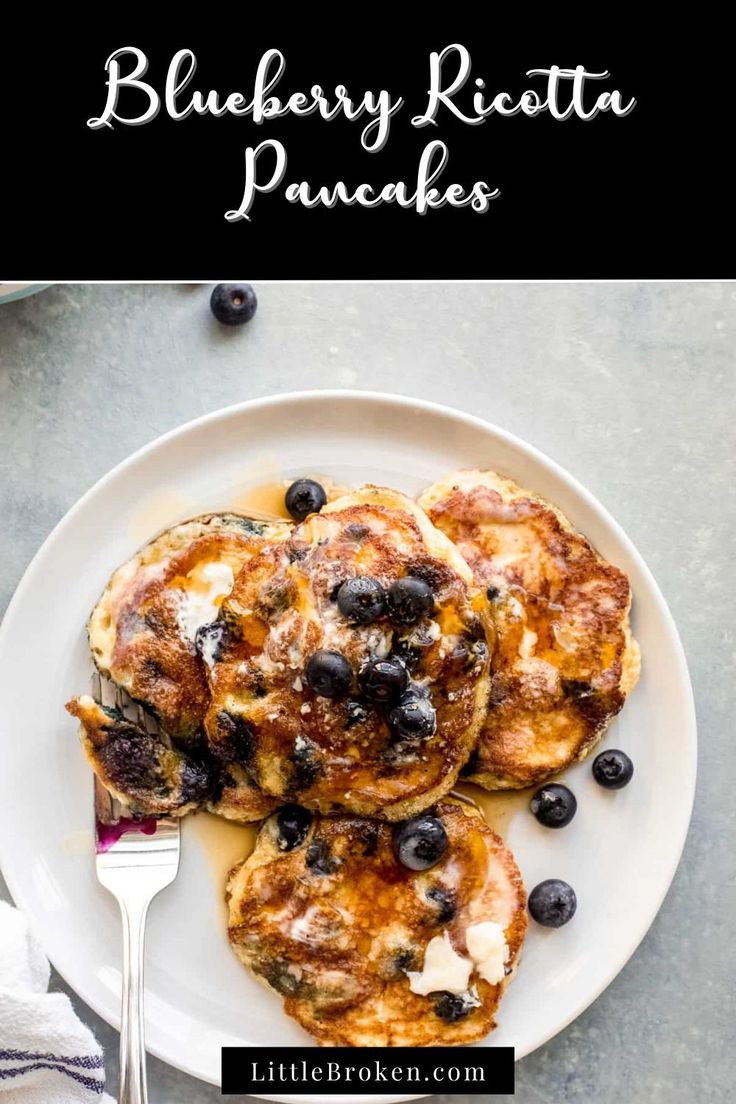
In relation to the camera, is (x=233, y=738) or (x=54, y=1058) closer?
(x=233, y=738)

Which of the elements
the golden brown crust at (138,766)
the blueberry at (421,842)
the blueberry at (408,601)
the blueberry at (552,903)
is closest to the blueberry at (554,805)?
the blueberry at (552,903)

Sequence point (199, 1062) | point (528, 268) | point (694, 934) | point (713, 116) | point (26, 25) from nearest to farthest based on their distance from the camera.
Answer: point (26, 25) → point (713, 116) → point (528, 268) → point (199, 1062) → point (694, 934)

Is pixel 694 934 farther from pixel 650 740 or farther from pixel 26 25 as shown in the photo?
pixel 26 25

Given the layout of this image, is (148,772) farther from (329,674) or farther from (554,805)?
(554,805)

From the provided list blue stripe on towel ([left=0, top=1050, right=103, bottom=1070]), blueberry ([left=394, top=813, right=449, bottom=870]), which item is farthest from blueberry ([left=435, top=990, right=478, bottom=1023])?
blue stripe on towel ([left=0, top=1050, right=103, bottom=1070])

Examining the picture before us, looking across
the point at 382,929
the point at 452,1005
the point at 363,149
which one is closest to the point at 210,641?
the point at 382,929

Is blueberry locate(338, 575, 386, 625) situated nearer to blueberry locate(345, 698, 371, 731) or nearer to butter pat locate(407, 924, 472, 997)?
blueberry locate(345, 698, 371, 731)

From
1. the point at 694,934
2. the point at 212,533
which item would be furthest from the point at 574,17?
the point at 694,934
